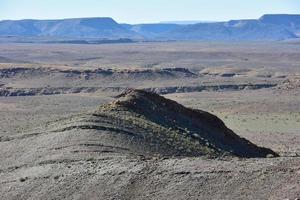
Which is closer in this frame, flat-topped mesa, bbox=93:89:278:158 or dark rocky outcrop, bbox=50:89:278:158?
dark rocky outcrop, bbox=50:89:278:158

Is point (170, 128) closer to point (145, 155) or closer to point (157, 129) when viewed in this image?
point (157, 129)

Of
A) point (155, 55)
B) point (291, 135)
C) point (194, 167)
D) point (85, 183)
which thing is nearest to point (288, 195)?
point (194, 167)

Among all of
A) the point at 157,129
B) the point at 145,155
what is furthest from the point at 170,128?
the point at 145,155

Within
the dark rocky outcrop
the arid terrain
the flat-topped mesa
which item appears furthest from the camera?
the flat-topped mesa

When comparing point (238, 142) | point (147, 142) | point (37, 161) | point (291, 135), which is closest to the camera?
point (37, 161)

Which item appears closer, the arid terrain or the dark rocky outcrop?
the arid terrain

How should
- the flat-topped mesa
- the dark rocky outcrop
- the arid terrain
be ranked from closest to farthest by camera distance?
Result: 1. the arid terrain
2. the dark rocky outcrop
3. the flat-topped mesa

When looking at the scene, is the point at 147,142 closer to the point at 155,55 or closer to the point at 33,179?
the point at 33,179

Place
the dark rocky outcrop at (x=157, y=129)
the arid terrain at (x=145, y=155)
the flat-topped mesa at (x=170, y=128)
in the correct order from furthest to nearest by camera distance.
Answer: the flat-topped mesa at (x=170, y=128) → the dark rocky outcrop at (x=157, y=129) → the arid terrain at (x=145, y=155)
